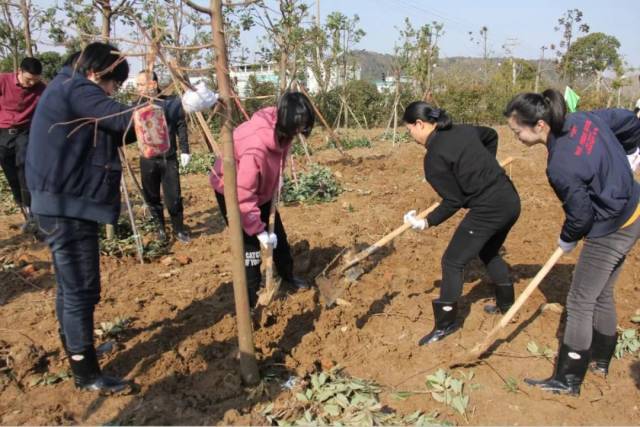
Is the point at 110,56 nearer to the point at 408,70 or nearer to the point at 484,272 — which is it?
the point at 484,272

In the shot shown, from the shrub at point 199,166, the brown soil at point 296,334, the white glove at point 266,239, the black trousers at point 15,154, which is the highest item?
the black trousers at point 15,154

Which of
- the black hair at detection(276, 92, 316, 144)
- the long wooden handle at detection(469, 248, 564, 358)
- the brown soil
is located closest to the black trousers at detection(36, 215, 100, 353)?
the brown soil

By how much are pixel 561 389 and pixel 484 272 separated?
5.35 feet

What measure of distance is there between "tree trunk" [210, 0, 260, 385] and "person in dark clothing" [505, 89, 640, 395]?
136cm

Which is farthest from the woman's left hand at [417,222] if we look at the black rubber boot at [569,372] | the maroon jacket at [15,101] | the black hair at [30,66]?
the maroon jacket at [15,101]

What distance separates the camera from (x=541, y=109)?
2.36 m

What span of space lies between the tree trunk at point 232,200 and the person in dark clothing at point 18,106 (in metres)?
Result: 3.44

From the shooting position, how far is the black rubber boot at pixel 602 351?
109 inches

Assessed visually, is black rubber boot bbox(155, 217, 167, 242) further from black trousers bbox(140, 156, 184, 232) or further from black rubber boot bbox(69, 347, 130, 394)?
black rubber boot bbox(69, 347, 130, 394)

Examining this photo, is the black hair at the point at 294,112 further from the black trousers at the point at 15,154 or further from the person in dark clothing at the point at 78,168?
the black trousers at the point at 15,154

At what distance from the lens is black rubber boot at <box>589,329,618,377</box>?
2.78m

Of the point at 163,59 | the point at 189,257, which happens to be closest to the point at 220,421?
the point at 163,59

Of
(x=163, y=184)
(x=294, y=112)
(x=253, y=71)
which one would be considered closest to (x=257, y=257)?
(x=294, y=112)

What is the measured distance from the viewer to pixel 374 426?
2.39 meters
